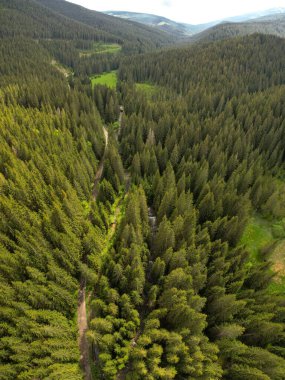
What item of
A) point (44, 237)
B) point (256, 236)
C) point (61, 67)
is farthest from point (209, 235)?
point (61, 67)

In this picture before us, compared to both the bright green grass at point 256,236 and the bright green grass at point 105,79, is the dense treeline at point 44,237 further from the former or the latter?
the bright green grass at point 105,79

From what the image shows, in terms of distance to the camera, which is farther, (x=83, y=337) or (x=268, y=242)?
(x=268, y=242)

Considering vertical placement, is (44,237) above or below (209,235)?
below

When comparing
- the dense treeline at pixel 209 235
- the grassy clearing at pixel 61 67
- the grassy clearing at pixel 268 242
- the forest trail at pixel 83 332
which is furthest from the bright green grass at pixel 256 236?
the grassy clearing at pixel 61 67

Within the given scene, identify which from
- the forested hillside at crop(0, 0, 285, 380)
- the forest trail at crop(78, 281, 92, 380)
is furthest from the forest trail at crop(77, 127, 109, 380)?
the forested hillside at crop(0, 0, 285, 380)

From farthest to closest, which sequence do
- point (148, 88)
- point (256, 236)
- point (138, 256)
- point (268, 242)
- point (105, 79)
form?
point (105, 79) → point (148, 88) → point (256, 236) → point (268, 242) → point (138, 256)

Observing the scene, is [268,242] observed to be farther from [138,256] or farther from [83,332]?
[83,332]

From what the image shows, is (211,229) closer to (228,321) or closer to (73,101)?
(228,321)

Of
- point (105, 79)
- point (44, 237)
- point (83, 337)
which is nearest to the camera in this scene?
point (83, 337)
